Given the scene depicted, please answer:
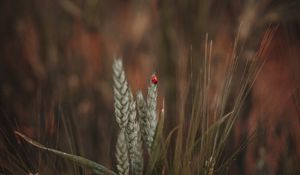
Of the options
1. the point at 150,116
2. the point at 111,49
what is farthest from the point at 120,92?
the point at 111,49

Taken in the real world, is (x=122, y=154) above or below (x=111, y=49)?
below

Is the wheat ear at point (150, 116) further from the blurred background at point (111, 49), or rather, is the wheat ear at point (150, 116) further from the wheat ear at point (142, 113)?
the blurred background at point (111, 49)

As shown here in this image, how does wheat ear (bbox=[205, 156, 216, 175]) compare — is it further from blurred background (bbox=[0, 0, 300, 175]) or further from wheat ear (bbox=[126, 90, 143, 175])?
blurred background (bbox=[0, 0, 300, 175])

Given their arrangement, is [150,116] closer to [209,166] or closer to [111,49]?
[209,166]

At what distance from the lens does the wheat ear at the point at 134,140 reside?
21.5 inches

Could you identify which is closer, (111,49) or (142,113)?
(142,113)

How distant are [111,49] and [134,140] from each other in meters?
0.64

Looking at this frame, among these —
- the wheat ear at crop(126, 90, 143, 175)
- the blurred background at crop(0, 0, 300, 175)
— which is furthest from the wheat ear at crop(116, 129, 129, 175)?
the blurred background at crop(0, 0, 300, 175)

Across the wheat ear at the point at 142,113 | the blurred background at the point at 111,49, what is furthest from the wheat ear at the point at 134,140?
the blurred background at the point at 111,49

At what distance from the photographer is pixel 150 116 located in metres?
0.56

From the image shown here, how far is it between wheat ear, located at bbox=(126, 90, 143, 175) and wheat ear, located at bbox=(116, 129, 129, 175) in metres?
0.01

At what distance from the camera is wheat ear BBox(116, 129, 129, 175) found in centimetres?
54

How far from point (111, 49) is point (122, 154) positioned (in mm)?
657

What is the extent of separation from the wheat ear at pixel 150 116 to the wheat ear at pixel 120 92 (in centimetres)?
3
